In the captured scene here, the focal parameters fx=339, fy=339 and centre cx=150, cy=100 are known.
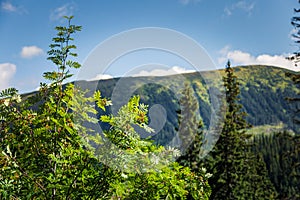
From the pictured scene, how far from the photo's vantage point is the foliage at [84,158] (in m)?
3.09

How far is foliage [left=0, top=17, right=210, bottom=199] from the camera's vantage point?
3.09 metres

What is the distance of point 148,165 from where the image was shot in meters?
3.20

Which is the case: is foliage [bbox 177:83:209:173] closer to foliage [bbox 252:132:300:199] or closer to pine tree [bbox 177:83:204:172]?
pine tree [bbox 177:83:204:172]

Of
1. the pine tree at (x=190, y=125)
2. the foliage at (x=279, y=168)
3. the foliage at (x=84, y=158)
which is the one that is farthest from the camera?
the foliage at (x=279, y=168)

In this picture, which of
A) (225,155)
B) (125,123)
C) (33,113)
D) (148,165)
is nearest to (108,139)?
(125,123)

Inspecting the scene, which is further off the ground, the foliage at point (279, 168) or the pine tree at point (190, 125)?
the pine tree at point (190, 125)

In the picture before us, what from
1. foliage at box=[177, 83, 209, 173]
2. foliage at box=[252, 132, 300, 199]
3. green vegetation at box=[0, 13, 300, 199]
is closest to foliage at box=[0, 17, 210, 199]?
green vegetation at box=[0, 13, 300, 199]

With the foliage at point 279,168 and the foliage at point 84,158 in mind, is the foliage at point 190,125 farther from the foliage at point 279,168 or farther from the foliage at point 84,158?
the foliage at point 279,168

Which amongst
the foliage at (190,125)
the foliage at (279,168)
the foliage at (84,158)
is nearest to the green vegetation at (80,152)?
the foliage at (84,158)

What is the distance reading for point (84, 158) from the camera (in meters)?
3.16

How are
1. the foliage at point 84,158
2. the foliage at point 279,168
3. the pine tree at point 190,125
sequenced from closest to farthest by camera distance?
1. the foliage at point 84,158
2. the pine tree at point 190,125
3. the foliage at point 279,168

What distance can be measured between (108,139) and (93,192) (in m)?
0.51

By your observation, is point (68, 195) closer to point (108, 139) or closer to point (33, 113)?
point (108, 139)

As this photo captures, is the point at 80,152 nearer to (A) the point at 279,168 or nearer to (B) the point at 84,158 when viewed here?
(B) the point at 84,158
